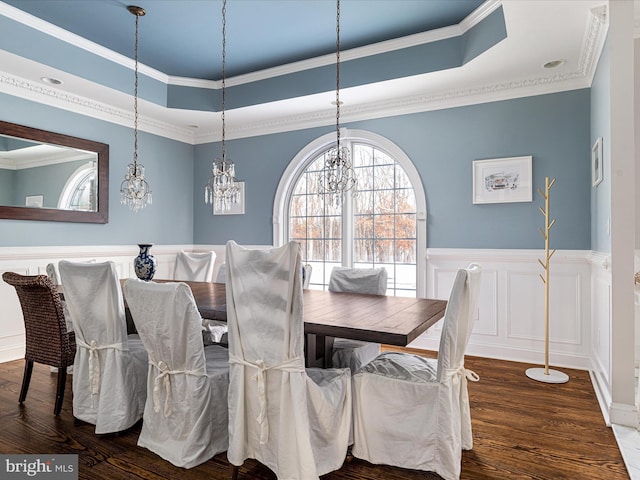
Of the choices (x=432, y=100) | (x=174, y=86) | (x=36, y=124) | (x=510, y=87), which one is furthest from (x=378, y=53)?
(x=36, y=124)

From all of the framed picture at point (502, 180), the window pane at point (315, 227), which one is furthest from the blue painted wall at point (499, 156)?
the window pane at point (315, 227)

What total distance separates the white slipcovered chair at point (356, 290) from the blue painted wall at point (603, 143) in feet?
4.93

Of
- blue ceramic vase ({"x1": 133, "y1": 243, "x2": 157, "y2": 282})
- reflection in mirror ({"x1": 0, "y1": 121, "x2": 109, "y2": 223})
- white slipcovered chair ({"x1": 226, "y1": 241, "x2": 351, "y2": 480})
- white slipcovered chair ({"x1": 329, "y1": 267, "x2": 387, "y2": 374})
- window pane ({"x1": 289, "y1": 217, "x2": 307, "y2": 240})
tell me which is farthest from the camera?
window pane ({"x1": 289, "y1": 217, "x2": 307, "y2": 240})

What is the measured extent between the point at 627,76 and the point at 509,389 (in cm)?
224

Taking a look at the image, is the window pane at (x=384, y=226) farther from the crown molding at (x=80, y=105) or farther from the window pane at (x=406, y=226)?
the crown molding at (x=80, y=105)

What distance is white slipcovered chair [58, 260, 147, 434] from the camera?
7.57 ft

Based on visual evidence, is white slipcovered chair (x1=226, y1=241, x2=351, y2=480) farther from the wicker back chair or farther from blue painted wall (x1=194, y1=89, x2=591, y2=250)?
blue painted wall (x1=194, y1=89, x2=591, y2=250)

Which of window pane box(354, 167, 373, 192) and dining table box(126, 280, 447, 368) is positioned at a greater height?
window pane box(354, 167, 373, 192)

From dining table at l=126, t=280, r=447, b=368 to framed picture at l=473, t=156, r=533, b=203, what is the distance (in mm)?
1774

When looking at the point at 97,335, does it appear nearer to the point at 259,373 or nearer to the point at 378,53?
the point at 259,373

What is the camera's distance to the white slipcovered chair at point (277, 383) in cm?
178

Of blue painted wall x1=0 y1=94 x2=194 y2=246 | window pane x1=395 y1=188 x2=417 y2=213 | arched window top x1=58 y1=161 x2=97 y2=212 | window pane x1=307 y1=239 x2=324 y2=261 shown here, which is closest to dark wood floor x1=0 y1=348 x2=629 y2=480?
blue painted wall x1=0 y1=94 x2=194 y2=246

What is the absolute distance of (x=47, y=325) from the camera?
2.59 m

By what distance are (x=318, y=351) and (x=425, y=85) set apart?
9.14ft
